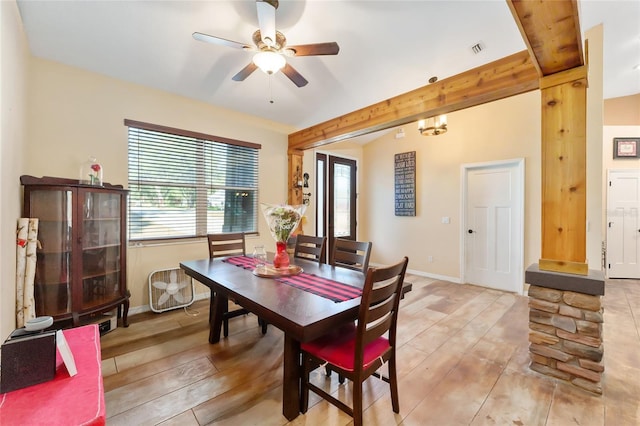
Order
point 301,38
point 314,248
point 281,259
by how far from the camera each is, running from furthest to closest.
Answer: point 314,248 → point 301,38 → point 281,259

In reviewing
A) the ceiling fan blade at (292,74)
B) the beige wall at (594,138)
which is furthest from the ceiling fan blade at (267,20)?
the beige wall at (594,138)

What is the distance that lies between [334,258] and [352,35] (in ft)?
7.16

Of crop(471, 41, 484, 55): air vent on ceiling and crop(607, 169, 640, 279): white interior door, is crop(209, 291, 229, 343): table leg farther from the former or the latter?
crop(607, 169, 640, 279): white interior door

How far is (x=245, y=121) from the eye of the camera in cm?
409

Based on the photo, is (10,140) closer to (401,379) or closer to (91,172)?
(91,172)

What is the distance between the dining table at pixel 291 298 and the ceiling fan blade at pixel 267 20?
179 centimetres

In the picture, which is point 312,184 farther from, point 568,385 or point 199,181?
point 568,385

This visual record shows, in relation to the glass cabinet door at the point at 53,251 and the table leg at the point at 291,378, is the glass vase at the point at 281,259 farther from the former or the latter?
the glass cabinet door at the point at 53,251

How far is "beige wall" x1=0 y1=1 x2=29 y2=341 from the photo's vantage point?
1668 mm

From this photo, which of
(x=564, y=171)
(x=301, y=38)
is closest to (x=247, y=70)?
(x=301, y=38)

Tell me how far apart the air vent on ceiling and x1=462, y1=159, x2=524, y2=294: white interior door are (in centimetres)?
196

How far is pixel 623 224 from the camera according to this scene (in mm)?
4672

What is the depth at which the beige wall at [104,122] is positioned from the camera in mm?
2605

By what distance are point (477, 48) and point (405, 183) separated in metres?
2.77
